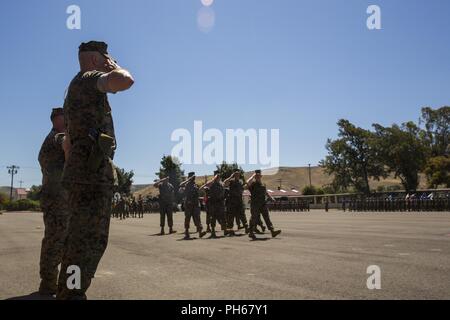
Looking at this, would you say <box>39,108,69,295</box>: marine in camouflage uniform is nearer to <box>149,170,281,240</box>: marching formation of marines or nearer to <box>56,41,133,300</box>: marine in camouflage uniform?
<box>56,41,133,300</box>: marine in camouflage uniform

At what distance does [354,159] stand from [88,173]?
3134 inches

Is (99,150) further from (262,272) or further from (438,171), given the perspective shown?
(438,171)

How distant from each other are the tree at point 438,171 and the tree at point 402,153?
10.1 ft

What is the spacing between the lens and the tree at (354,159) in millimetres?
78438

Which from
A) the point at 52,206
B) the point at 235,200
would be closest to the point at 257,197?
the point at 235,200

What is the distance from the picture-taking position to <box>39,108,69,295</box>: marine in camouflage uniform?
470 centimetres

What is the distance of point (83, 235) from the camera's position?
10.9 feet

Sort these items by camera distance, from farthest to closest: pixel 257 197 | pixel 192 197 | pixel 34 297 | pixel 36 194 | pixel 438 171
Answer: pixel 438 171 → pixel 192 197 → pixel 257 197 → pixel 36 194 → pixel 34 297

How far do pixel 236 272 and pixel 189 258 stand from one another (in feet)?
6.11

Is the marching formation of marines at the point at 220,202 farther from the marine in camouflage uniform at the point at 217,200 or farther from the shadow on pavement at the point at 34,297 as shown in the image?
the shadow on pavement at the point at 34,297

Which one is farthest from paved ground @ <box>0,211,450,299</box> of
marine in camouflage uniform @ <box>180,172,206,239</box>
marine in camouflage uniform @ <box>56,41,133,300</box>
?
marine in camouflage uniform @ <box>180,172,206,239</box>

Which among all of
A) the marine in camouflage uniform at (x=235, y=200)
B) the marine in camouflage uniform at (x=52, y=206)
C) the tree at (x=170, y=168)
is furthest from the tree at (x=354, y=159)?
the marine in camouflage uniform at (x=52, y=206)

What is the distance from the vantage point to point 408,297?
414cm
